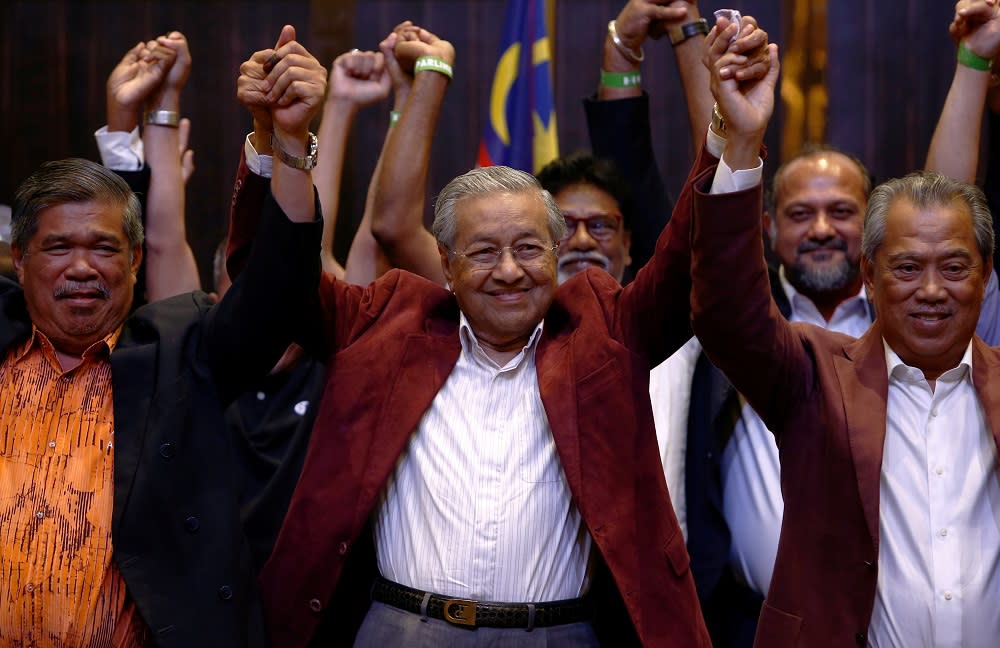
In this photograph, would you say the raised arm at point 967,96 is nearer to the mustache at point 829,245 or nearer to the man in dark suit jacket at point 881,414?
the mustache at point 829,245

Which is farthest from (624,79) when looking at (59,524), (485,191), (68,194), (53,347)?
(59,524)

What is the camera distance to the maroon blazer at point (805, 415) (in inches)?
70.6

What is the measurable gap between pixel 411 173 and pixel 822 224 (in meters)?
0.94

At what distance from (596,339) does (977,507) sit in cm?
65

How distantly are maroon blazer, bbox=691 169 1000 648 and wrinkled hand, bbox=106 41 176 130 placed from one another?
148cm

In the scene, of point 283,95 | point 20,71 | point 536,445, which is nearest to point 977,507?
point 536,445

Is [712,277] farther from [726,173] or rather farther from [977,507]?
[977,507]

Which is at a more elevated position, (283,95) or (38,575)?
(283,95)

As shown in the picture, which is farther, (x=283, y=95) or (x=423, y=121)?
(x=423, y=121)

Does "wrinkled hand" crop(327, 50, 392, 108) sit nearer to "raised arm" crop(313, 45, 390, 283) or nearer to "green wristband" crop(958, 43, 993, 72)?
"raised arm" crop(313, 45, 390, 283)

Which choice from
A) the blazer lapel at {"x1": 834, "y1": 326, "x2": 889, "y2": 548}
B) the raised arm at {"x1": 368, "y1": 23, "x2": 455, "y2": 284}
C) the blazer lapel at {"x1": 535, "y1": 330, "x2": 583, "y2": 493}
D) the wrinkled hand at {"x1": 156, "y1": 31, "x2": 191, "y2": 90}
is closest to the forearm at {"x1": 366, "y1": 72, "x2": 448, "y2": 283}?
the raised arm at {"x1": 368, "y1": 23, "x2": 455, "y2": 284}

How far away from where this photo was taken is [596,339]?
6.61ft


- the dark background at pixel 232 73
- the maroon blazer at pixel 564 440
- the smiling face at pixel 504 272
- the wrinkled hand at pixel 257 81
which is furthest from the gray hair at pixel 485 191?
the dark background at pixel 232 73

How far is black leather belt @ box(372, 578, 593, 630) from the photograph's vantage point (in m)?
1.89
